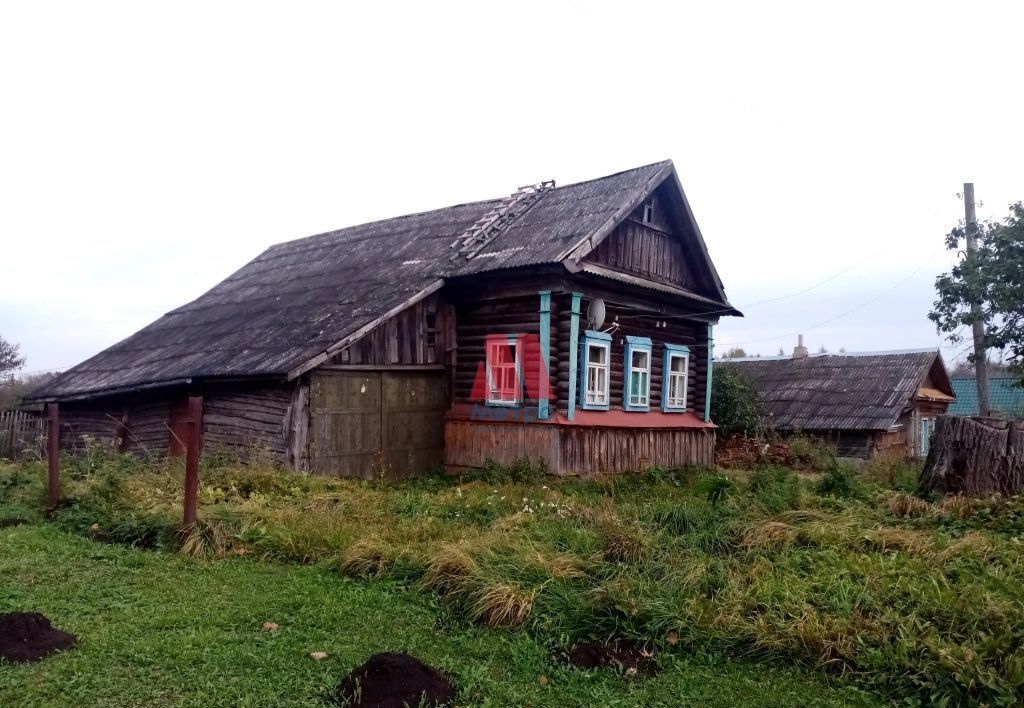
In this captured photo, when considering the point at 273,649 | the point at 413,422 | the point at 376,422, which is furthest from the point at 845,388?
Result: the point at 273,649

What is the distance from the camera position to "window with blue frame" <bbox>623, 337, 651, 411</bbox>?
1514 centimetres

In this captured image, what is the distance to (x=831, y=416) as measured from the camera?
22.9 meters

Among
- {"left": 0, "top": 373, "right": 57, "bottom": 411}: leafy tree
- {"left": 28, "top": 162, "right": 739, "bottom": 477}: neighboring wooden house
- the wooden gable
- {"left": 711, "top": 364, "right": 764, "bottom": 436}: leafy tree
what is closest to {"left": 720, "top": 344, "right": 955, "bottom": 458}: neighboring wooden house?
{"left": 711, "top": 364, "right": 764, "bottom": 436}: leafy tree

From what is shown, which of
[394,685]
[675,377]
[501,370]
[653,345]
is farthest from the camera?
[675,377]

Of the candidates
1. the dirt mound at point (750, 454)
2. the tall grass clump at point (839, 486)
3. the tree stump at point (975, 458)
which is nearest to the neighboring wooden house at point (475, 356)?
the dirt mound at point (750, 454)

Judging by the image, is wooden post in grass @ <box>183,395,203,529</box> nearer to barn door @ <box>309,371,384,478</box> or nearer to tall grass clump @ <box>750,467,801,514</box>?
barn door @ <box>309,371,384,478</box>

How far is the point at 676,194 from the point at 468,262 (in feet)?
15.8

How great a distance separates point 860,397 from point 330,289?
16.4 metres

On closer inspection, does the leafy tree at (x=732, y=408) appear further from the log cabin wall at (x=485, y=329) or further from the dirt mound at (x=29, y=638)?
the dirt mound at (x=29, y=638)

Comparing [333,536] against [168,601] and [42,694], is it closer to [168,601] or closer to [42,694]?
[168,601]

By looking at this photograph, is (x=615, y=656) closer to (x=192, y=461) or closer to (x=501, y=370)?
(x=192, y=461)

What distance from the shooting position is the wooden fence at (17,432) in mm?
16922

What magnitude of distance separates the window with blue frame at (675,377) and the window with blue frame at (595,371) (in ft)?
7.56

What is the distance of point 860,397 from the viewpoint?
23062 mm
